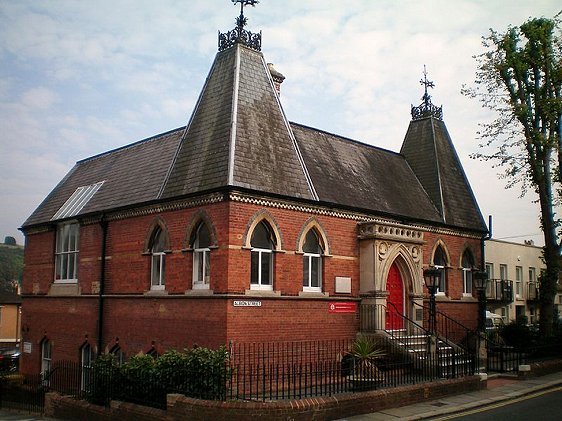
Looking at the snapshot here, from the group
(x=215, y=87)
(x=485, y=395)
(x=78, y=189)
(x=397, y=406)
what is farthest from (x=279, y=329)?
(x=78, y=189)

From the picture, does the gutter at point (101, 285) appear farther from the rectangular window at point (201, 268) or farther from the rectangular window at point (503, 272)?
the rectangular window at point (503, 272)

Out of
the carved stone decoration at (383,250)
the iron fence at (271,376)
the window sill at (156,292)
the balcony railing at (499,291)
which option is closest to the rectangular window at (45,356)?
the iron fence at (271,376)

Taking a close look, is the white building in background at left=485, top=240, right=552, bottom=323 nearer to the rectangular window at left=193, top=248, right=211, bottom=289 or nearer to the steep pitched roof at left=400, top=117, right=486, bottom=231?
the steep pitched roof at left=400, top=117, right=486, bottom=231

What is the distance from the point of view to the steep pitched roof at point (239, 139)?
655 inches

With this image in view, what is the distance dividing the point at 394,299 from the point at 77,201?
43.9ft

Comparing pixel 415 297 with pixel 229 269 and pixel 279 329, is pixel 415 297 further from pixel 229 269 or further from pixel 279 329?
pixel 229 269

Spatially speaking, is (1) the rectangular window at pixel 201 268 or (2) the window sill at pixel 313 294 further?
(2) the window sill at pixel 313 294

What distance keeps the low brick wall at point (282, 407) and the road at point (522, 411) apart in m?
1.20

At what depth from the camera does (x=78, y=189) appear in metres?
25.6

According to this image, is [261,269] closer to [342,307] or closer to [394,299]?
[342,307]

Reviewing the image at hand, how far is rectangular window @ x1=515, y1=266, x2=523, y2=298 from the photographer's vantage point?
1539 inches

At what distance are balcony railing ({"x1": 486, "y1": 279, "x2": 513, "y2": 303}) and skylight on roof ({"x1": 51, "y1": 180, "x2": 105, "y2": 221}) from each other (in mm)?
23136

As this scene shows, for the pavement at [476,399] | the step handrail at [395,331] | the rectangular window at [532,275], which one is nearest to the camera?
the pavement at [476,399]

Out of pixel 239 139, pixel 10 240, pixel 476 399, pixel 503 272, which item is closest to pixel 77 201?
pixel 239 139
